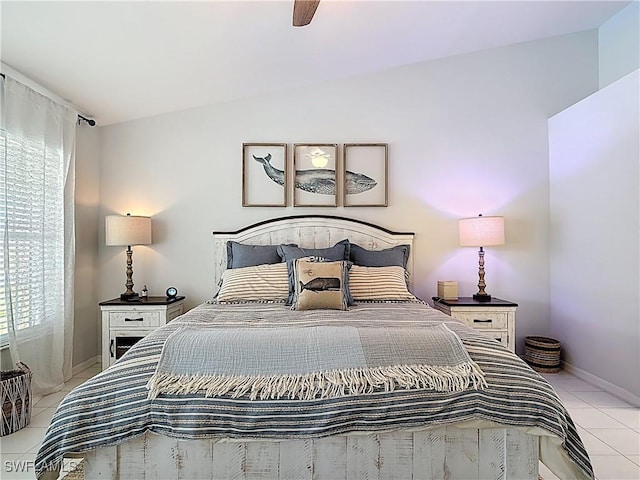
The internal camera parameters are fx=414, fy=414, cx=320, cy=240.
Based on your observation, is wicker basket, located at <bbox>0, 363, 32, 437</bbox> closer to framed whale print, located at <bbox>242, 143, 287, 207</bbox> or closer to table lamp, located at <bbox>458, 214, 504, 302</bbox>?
framed whale print, located at <bbox>242, 143, 287, 207</bbox>

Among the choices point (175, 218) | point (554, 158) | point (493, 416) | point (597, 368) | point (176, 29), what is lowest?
point (597, 368)

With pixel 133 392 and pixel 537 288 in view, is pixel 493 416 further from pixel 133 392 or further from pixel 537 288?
pixel 537 288

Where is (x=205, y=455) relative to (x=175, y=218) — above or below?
below

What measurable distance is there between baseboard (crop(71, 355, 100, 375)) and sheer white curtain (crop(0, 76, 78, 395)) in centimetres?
26

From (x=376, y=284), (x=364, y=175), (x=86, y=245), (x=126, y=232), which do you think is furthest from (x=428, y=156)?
(x=86, y=245)

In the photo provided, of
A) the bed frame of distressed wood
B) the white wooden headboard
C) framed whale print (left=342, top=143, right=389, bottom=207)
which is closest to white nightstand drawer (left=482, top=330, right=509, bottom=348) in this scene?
the white wooden headboard

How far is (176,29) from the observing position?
8.95 feet

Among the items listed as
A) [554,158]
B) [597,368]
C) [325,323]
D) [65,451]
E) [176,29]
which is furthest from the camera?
[554,158]

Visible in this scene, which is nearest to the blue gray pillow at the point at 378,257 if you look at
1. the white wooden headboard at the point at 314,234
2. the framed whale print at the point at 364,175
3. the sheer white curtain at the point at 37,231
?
the white wooden headboard at the point at 314,234

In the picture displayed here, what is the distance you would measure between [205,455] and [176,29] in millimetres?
2538

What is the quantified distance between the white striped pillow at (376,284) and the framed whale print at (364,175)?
0.87m

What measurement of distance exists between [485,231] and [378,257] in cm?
95

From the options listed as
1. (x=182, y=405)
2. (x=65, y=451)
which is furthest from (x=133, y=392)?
(x=65, y=451)

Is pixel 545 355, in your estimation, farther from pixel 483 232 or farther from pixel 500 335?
pixel 483 232
